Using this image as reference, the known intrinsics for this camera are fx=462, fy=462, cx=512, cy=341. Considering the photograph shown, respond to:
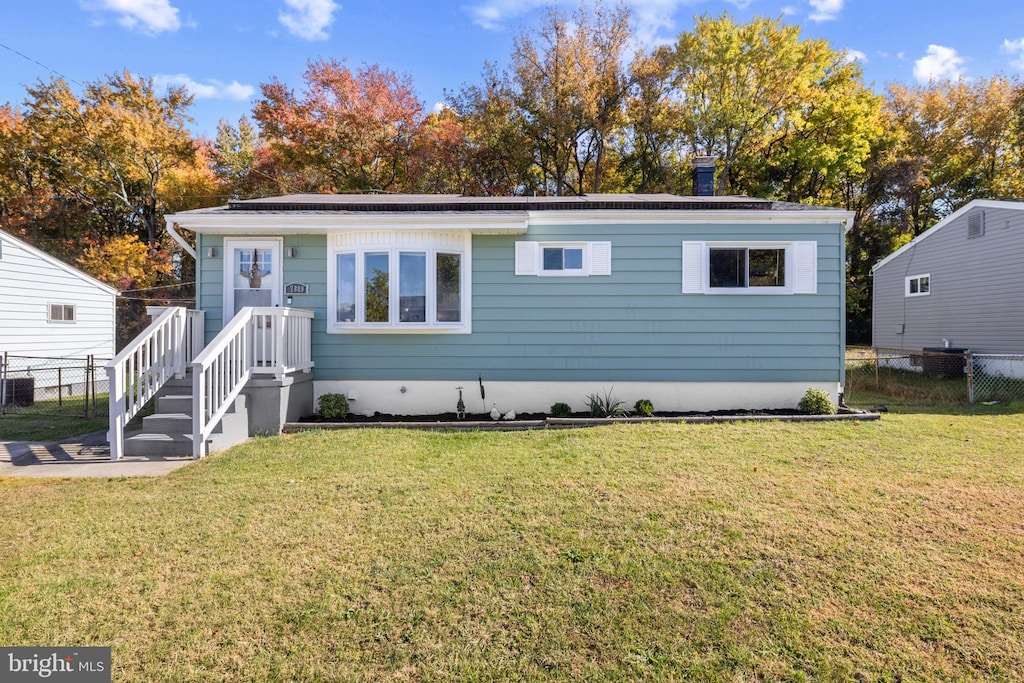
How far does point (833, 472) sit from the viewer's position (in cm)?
456

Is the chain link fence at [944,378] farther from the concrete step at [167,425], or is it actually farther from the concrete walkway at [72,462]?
the concrete walkway at [72,462]

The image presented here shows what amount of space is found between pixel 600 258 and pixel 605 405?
7.77 ft

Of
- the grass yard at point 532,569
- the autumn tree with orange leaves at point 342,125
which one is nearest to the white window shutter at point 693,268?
the grass yard at point 532,569

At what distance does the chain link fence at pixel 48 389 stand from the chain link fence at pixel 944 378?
48.5ft

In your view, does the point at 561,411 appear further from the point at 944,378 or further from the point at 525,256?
the point at 944,378

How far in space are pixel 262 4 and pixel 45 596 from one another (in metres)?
14.5

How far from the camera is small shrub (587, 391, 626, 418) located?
7.18 m

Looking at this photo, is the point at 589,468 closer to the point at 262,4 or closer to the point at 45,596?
the point at 45,596

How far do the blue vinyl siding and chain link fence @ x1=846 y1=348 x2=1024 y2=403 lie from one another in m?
3.38

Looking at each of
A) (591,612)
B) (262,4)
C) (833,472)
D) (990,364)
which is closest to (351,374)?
(591,612)

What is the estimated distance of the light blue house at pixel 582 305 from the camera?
7.37m

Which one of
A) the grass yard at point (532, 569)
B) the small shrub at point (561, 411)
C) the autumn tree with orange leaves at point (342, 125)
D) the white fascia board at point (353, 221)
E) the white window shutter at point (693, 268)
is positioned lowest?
the grass yard at point (532, 569)

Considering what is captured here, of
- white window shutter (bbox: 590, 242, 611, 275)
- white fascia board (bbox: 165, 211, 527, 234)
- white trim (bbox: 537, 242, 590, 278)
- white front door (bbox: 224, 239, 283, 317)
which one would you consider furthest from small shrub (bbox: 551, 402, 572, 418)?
white front door (bbox: 224, 239, 283, 317)

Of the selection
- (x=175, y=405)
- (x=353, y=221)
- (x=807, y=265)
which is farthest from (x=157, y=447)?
(x=807, y=265)
